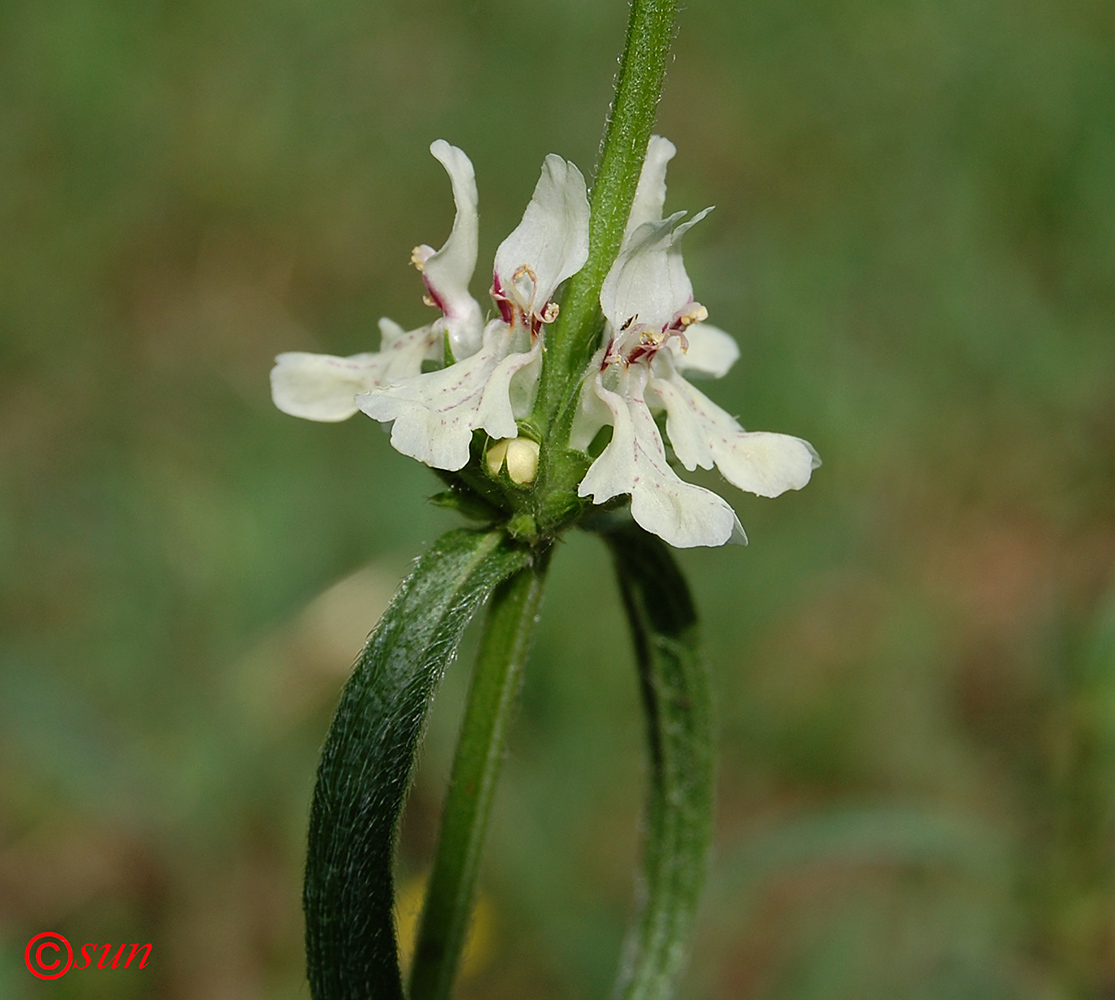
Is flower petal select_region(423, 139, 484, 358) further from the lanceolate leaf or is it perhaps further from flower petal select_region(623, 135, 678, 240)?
the lanceolate leaf

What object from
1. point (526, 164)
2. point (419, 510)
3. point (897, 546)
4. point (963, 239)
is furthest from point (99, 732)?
point (963, 239)

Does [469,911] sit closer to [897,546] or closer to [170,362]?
[897,546]

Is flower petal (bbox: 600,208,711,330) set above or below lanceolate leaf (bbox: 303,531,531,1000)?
above

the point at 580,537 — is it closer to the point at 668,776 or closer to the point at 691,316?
the point at 668,776

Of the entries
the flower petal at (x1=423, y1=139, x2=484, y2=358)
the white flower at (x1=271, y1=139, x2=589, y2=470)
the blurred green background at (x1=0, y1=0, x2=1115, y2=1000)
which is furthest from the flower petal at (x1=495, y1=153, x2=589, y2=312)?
the blurred green background at (x1=0, y1=0, x2=1115, y2=1000)

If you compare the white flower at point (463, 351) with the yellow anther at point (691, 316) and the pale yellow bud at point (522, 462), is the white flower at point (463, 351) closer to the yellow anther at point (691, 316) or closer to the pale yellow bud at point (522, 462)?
the pale yellow bud at point (522, 462)

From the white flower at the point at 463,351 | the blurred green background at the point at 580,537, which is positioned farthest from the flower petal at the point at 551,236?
the blurred green background at the point at 580,537
